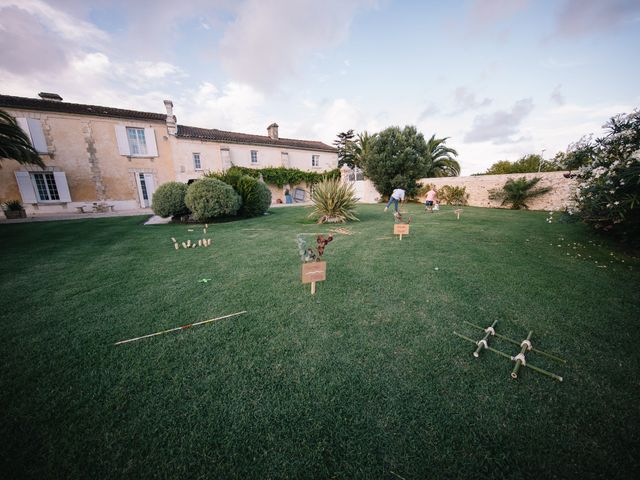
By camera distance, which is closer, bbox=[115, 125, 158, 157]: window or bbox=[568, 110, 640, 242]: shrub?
bbox=[568, 110, 640, 242]: shrub

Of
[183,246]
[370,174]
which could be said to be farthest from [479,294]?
[370,174]

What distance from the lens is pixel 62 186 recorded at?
591 inches

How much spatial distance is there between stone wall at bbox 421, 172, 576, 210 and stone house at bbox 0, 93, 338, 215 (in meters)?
18.2

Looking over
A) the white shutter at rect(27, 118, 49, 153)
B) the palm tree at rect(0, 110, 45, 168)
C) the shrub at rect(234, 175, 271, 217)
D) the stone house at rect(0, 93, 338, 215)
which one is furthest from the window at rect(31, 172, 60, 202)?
the shrub at rect(234, 175, 271, 217)

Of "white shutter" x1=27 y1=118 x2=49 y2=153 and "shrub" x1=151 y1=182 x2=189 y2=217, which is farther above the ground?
"white shutter" x1=27 y1=118 x2=49 y2=153

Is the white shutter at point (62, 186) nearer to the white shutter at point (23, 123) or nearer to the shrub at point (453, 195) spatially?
the white shutter at point (23, 123)

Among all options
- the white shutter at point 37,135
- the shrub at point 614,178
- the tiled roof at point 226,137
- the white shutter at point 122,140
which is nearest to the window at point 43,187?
the white shutter at point 37,135

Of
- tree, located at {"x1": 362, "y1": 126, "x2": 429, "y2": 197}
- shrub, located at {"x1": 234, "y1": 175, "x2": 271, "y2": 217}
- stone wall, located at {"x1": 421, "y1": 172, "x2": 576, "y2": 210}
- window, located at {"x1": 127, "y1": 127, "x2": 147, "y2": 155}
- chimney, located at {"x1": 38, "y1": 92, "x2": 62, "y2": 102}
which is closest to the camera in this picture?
shrub, located at {"x1": 234, "y1": 175, "x2": 271, "y2": 217}

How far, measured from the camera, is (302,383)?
5.96 ft

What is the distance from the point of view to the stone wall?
39.8 feet

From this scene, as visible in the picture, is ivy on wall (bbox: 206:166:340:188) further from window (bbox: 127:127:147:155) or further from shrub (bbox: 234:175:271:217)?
shrub (bbox: 234:175:271:217)

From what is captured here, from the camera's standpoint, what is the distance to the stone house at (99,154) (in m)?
14.3

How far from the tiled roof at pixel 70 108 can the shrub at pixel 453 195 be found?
21249 millimetres

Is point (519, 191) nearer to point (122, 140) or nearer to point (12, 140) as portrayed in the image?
point (12, 140)
